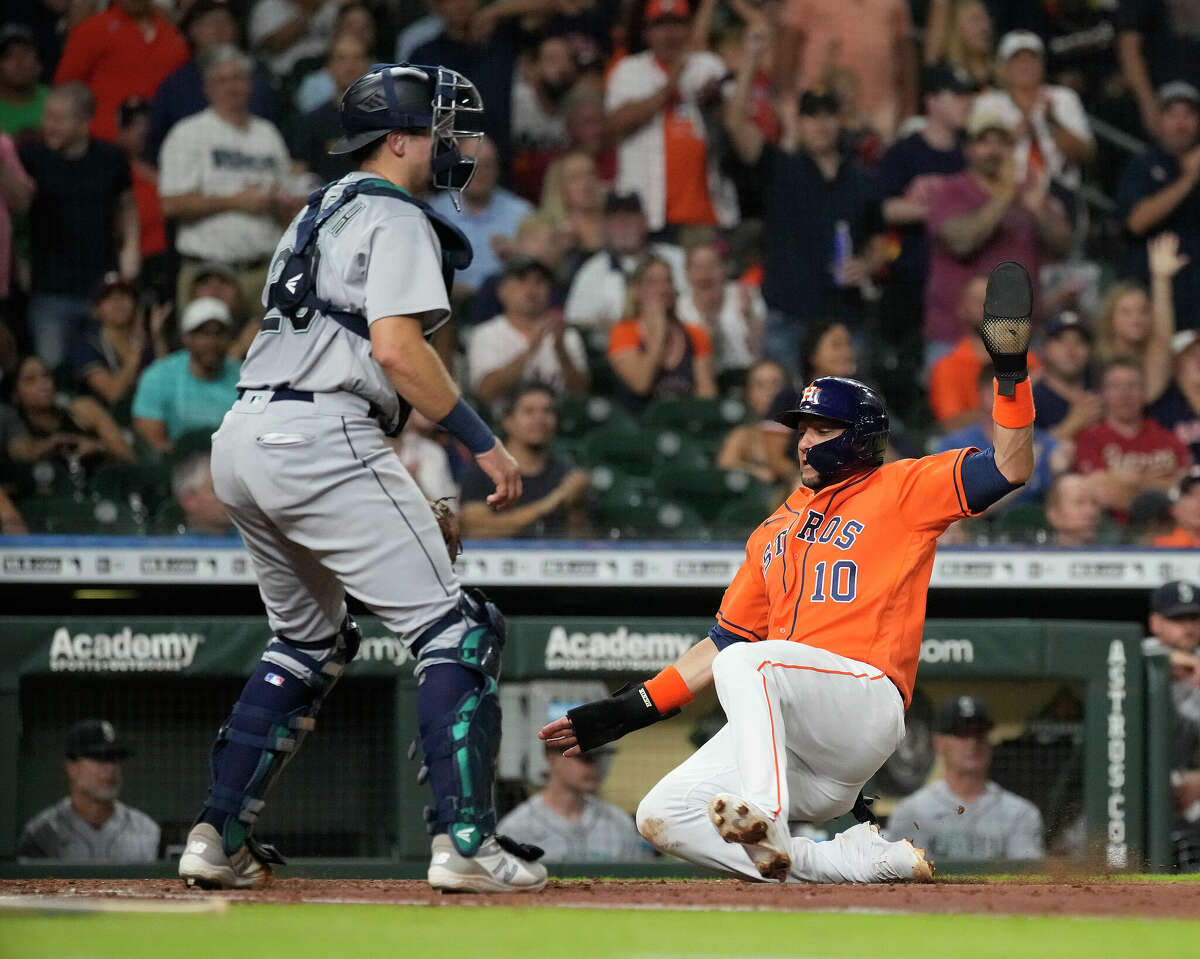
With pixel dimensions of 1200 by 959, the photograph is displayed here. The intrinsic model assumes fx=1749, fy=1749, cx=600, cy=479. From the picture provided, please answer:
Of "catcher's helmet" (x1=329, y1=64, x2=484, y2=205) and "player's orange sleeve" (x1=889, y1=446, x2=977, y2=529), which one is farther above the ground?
"catcher's helmet" (x1=329, y1=64, x2=484, y2=205)

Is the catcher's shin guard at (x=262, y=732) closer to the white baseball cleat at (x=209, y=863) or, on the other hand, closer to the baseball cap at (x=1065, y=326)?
the white baseball cleat at (x=209, y=863)

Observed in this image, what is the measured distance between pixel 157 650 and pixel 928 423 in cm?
393

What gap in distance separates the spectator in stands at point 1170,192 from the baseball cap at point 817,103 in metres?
1.75

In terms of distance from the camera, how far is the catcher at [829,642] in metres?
3.85

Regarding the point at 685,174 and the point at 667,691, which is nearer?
the point at 667,691

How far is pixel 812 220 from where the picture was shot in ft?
29.6

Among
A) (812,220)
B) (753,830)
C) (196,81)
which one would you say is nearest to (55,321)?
(196,81)

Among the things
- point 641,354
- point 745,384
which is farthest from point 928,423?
point 641,354

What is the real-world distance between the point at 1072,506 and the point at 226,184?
4259 mm

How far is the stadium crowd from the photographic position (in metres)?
7.79

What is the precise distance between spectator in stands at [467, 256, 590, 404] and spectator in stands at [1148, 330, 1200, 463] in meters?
2.83

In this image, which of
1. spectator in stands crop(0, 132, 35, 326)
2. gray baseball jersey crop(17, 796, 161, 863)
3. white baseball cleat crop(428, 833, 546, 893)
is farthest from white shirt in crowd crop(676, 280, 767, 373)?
white baseball cleat crop(428, 833, 546, 893)

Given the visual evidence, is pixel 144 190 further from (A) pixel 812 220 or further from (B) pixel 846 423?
(B) pixel 846 423

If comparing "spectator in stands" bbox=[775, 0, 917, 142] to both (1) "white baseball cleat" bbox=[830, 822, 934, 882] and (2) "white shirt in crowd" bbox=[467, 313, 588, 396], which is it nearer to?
(2) "white shirt in crowd" bbox=[467, 313, 588, 396]
